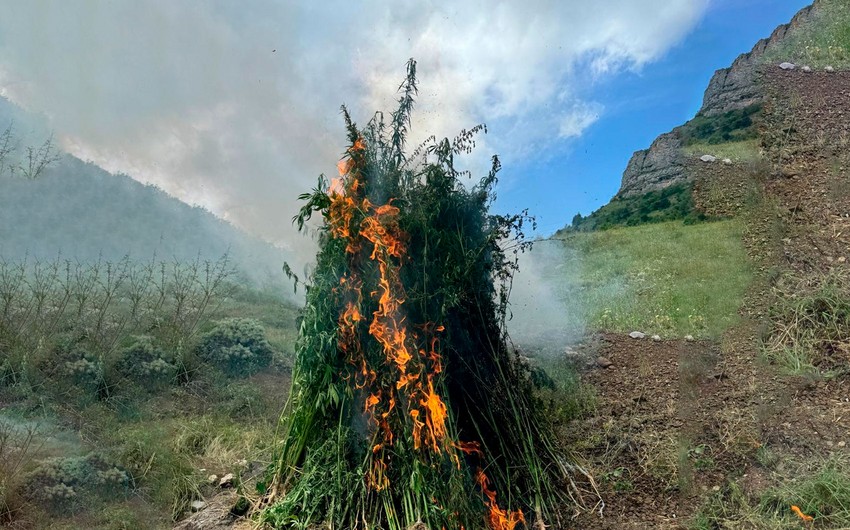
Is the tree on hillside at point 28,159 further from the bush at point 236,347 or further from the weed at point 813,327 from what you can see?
the weed at point 813,327

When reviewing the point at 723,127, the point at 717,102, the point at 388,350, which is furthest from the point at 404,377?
the point at 717,102

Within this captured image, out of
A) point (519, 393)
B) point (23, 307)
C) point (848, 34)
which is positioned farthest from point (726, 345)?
point (23, 307)

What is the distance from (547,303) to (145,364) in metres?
6.49

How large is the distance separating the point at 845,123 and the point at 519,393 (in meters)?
7.49

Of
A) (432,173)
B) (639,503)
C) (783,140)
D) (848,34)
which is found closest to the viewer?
(432,173)

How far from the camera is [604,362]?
7312 millimetres

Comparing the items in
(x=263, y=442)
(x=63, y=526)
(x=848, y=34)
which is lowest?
(x=63, y=526)

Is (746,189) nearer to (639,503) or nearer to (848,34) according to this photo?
(848,34)

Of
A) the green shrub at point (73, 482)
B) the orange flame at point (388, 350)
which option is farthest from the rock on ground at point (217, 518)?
the orange flame at point (388, 350)

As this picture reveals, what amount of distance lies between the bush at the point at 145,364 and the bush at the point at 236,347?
30.6 inches

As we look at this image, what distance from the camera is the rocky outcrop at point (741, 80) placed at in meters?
10.6

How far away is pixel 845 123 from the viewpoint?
888cm

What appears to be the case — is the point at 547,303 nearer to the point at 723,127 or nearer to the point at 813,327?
the point at 813,327

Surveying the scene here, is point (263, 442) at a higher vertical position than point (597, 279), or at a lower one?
lower
